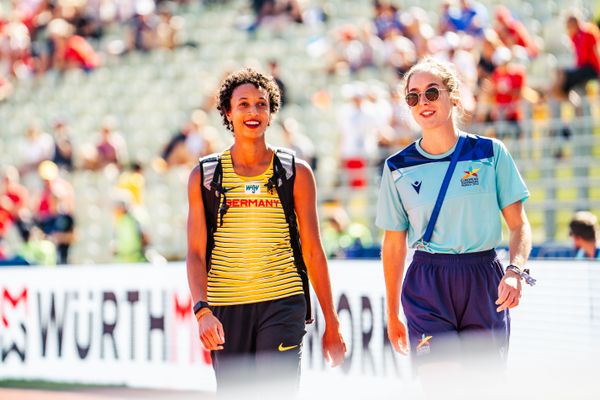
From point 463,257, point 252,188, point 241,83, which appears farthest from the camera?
point 241,83


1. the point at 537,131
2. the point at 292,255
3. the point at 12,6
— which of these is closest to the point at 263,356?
the point at 292,255

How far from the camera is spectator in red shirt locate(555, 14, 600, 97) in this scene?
14.1 meters

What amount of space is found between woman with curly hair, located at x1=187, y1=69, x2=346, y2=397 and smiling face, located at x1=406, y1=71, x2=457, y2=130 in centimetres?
60

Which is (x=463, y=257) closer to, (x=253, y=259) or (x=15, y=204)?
(x=253, y=259)

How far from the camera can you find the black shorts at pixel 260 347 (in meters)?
5.48

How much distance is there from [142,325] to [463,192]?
6.88m

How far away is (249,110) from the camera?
5.62 m

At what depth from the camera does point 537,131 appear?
14.3 metres

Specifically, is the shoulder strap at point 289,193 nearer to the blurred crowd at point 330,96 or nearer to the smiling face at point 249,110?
the smiling face at point 249,110

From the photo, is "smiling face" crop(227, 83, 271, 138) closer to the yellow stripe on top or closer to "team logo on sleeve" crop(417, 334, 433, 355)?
the yellow stripe on top

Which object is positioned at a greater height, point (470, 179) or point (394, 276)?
point (470, 179)

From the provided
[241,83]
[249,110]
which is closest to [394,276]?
[249,110]

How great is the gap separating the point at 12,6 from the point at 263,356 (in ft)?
65.2

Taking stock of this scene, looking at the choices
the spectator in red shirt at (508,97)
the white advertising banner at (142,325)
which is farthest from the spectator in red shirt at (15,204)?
the spectator in red shirt at (508,97)
